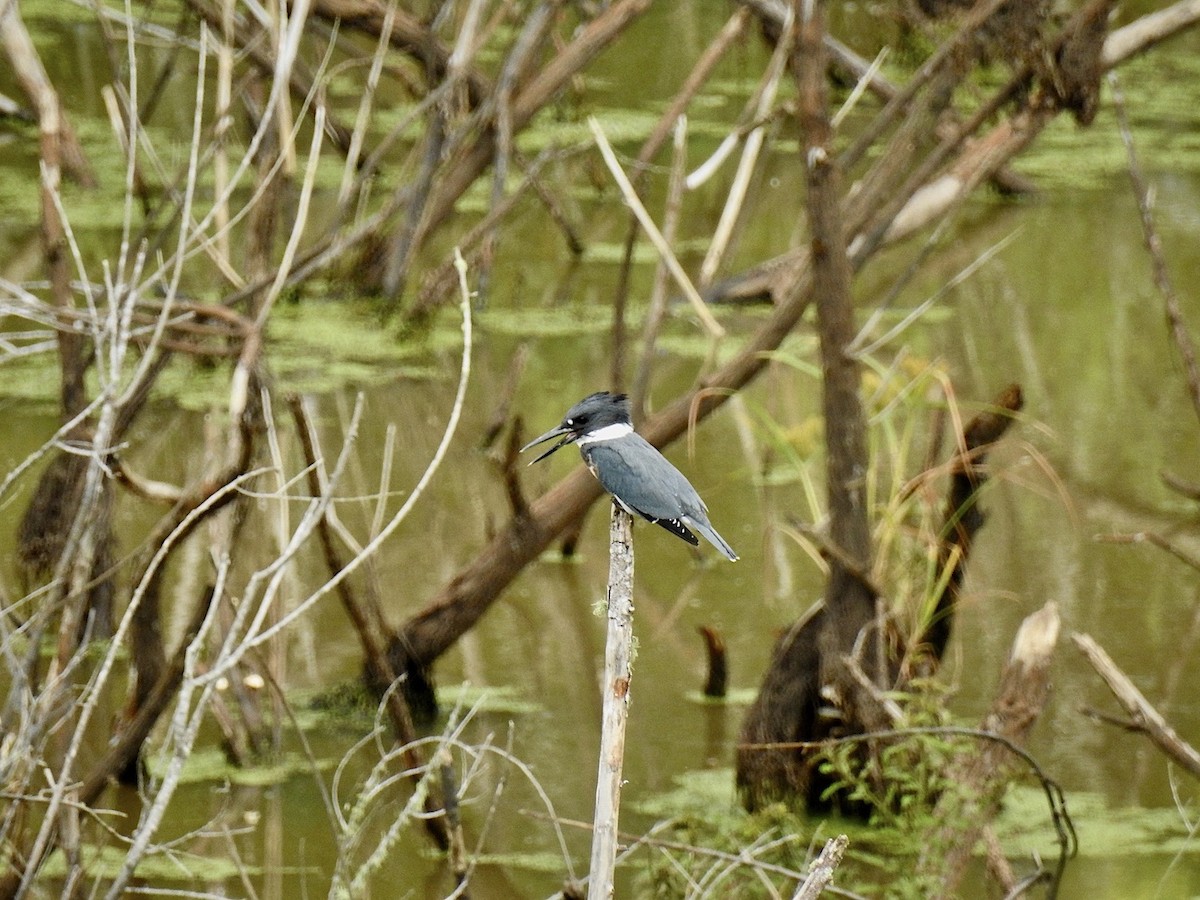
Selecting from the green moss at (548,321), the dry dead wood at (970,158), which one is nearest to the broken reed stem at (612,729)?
the dry dead wood at (970,158)

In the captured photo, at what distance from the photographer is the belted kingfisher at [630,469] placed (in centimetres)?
278

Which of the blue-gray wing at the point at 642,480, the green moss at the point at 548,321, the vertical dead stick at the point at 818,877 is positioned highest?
the green moss at the point at 548,321

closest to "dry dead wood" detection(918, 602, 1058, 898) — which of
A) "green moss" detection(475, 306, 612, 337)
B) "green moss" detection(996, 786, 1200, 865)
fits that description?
"green moss" detection(996, 786, 1200, 865)

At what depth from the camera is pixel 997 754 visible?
3773mm

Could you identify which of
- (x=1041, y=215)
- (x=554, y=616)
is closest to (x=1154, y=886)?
(x=554, y=616)

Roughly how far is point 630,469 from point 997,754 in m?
1.40

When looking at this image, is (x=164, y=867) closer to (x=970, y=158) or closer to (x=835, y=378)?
(x=835, y=378)

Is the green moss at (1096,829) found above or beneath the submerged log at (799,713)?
beneath

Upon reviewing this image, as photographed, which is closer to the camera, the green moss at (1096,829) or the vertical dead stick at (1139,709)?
the vertical dead stick at (1139,709)

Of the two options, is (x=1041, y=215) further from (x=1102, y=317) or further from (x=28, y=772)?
(x=28, y=772)

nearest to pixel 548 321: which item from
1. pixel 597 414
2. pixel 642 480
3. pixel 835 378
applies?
pixel 835 378

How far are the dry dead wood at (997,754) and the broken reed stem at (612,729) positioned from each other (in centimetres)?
144

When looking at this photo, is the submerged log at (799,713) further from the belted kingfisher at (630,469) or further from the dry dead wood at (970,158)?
the belted kingfisher at (630,469)

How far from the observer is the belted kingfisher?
2781 millimetres
